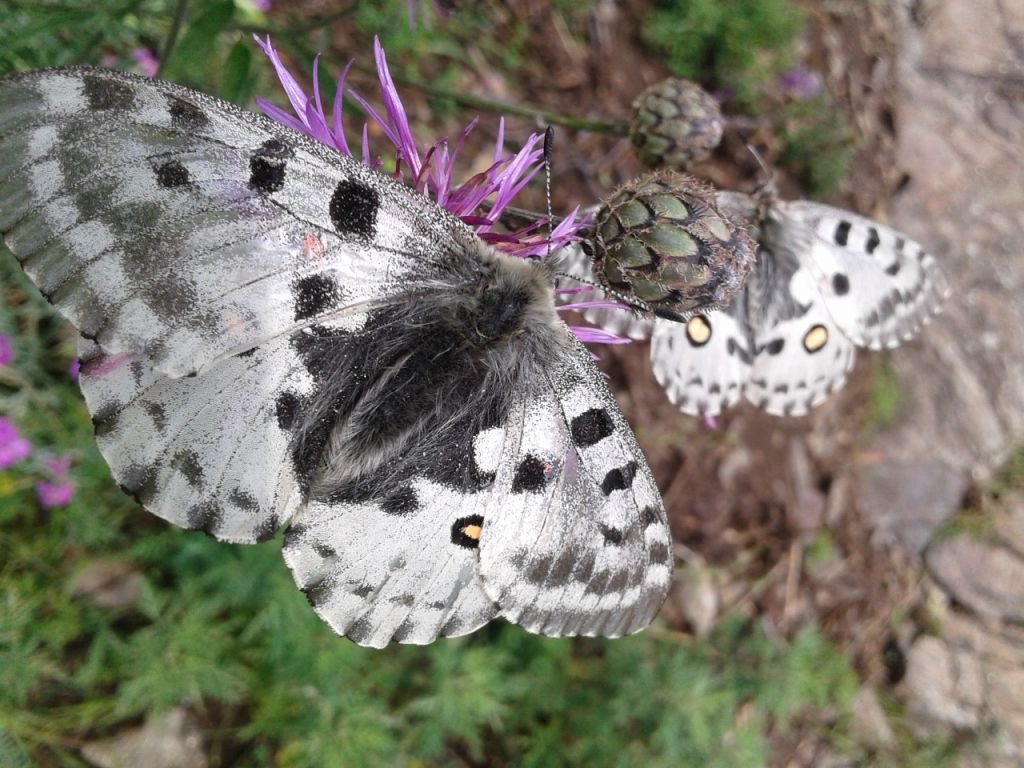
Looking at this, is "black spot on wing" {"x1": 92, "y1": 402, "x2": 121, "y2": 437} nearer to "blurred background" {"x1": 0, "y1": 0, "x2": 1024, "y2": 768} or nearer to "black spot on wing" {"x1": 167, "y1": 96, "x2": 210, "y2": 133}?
"black spot on wing" {"x1": 167, "y1": 96, "x2": 210, "y2": 133}

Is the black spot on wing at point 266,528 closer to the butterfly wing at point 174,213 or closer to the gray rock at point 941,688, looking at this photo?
the butterfly wing at point 174,213

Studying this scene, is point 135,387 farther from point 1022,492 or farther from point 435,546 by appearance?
point 1022,492

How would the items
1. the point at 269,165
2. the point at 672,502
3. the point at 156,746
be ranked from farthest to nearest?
the point at 672,502, the point at 156,746, the point at 269,165

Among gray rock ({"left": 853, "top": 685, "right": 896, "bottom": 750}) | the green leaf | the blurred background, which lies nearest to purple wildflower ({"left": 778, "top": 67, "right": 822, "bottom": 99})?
the blurred background

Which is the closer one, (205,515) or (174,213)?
(174,213)

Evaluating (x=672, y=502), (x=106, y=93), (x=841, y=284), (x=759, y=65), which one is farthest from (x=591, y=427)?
(x=759, y=65)

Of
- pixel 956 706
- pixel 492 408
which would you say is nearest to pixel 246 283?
pixel 492 408

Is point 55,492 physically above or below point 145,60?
below

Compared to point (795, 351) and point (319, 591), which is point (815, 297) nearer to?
point (795, 351)
